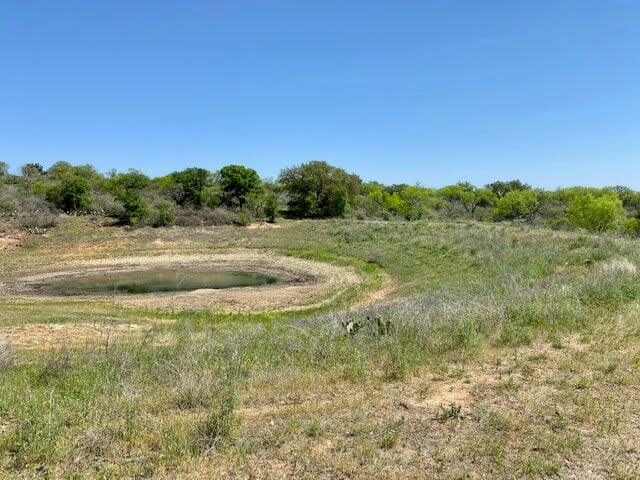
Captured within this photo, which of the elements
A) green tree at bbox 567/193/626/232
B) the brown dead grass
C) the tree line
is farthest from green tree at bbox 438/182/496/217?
the brown dead grass

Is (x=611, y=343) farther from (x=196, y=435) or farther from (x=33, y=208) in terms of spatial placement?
(x=33, y=208)

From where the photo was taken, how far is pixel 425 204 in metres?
71.1

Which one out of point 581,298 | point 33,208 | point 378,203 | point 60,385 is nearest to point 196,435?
point 60,385

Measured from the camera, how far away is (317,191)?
5769cm

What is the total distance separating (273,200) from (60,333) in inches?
1571

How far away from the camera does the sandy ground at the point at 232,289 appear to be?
68.2 feet

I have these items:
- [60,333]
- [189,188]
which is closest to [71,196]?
[189,188]

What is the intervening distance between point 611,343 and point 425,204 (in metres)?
65.4

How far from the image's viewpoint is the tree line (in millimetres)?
46094

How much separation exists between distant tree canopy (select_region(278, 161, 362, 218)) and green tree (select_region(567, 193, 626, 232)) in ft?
85.4

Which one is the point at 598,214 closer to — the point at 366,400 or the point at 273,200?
the point at 273,200

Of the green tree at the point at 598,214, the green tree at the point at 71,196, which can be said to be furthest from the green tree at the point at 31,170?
the green tree at the point at 598,214

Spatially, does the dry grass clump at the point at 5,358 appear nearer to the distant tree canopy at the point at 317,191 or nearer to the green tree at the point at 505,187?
the distant tree canopy at the point at 317,191

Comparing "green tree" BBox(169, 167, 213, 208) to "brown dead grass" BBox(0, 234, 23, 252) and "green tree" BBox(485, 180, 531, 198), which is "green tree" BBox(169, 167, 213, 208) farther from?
"green tree" BBox(485, 180, 531, 198)
